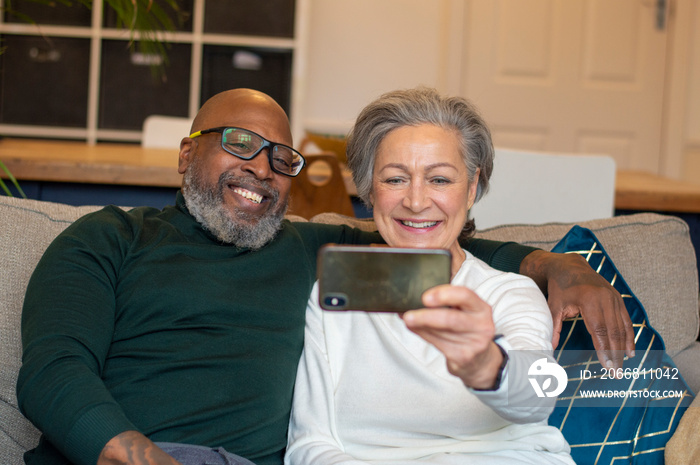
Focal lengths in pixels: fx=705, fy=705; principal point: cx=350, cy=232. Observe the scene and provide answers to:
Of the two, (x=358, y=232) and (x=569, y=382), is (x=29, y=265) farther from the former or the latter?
(x=569, y=382)

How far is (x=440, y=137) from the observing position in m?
1.32

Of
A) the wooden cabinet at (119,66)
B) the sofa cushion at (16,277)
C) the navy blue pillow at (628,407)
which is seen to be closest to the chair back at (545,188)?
the navy blue pillow at (628,407)

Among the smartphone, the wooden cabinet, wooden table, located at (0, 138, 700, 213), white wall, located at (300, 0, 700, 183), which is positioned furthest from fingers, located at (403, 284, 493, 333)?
white wall, located at (300, 0, 700, 183)

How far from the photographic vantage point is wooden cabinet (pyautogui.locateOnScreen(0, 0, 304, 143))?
4137mm

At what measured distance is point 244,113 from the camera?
1495mm

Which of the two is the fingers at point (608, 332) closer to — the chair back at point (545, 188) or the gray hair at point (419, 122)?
the gray hair at point (419, 122)

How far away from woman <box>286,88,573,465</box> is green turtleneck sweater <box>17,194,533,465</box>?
0.07 meters

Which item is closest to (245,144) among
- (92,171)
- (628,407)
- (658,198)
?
(628,407)

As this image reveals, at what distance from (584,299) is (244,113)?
0.78m

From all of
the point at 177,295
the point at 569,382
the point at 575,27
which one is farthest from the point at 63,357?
the point at 575,27

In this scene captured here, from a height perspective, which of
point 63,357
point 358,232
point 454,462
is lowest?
point 454,462

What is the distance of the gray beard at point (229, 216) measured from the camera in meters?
1.43

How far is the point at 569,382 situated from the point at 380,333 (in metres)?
0.42

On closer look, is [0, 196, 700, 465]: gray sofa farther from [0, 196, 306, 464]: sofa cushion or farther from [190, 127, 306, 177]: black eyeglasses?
[190, 127, 306, 177]: black eyeglasses
